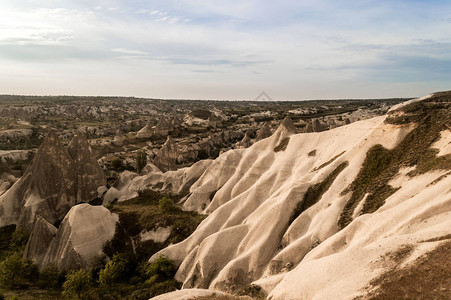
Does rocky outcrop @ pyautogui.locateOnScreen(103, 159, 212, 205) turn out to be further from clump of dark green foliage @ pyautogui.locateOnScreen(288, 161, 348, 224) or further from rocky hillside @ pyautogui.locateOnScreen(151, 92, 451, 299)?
clump of dark green foliage @ pyautogui.locateOnScreen(288, 161, 348, 224)

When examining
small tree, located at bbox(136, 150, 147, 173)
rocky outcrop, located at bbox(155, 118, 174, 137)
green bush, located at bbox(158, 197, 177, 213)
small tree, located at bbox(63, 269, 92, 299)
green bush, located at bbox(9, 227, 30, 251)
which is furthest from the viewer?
rocky outcrop, located at bbox(155, 118, 174, 137)

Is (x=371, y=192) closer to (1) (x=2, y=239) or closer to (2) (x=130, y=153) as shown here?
(1) (x=2, y=239)

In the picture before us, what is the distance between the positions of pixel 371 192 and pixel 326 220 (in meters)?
5.35

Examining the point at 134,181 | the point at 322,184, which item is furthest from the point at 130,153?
the point at 322,184

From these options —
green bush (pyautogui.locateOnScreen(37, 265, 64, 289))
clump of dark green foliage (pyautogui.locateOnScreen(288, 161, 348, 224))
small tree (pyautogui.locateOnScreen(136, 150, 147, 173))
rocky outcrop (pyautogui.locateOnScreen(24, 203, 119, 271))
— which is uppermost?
clump of dark green foliage (pyautogui.locateOnScreen(288, 161, 348, 224))

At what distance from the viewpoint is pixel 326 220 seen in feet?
100

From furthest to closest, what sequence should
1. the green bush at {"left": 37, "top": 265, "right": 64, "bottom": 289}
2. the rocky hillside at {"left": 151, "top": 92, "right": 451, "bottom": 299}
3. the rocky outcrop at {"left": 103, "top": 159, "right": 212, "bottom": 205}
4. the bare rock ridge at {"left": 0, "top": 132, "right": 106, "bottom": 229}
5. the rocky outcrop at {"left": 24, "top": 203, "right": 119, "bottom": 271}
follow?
the rocky outcrop at {"left": 103, "top": 159, "right": 212, "bottom": 205} → the bare rock ridge at {"left": 0, "top": 132, "right": 106, "bottom": 229} → the rocky outcrop at {"left": 24, "top": 203, "right": 119, "bottom": 271} → the green bush at {"left": 37, "top": 265, "right": 64, "bottom": 289} → the rocky hillside at {"left": 151, "top": 92, "right": 451, "bottom": 299}

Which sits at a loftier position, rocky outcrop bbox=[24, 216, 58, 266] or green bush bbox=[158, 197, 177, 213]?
green bush bbox=[158, 197, 177, 213]

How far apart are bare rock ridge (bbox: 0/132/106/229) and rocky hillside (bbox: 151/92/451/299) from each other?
85.5 feet

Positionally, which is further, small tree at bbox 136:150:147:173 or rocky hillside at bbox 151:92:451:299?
small tree at bbox 136:150:147:173

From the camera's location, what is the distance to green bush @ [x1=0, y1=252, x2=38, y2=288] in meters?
36.5

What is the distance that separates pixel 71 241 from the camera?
39938 mm

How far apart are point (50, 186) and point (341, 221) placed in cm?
4798

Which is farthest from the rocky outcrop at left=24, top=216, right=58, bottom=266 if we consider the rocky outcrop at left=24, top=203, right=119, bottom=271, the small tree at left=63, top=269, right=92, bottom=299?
the small tree at left=63, top=269, right=92, bottom=299
